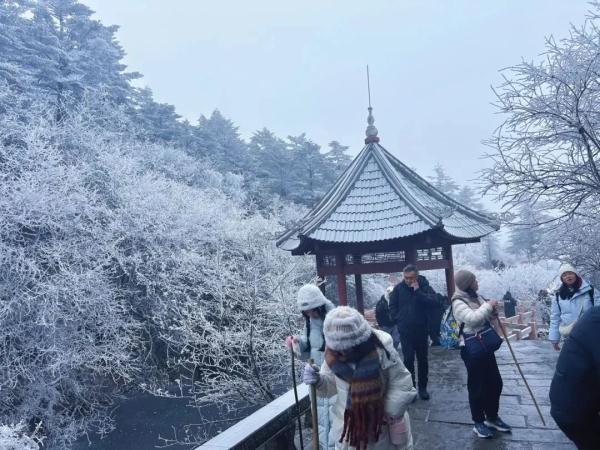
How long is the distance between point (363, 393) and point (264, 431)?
1.39 meters

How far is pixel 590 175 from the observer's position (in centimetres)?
408

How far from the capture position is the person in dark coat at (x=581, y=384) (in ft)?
5.50

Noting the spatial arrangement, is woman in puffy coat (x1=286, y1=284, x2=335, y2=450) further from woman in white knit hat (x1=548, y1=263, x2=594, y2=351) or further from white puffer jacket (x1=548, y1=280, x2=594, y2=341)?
white puffer jacket (x1=548, y1=280, x2=594, y2=341)

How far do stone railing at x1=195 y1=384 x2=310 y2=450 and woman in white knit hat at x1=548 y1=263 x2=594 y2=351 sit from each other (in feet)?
9.16

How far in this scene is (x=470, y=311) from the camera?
10.9ft

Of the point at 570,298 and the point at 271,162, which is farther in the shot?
the point at 271,162

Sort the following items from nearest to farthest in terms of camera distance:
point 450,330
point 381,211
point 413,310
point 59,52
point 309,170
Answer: point 450,330 < point 413,310 < point 381,211 < point 59,52 < point 309,170

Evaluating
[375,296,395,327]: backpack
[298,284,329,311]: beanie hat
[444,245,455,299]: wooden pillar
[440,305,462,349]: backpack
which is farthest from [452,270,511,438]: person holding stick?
[444,245,455,299]: wooden pillar

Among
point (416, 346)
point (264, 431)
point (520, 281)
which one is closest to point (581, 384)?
point (264, 431)

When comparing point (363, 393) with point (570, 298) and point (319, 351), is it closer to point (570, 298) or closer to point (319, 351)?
point (319, 351)

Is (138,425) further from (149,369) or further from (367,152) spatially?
(367,152)

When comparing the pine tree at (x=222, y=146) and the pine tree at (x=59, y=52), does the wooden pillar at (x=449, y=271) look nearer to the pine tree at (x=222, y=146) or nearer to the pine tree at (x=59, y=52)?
the pine tree at (x=59, y=52)

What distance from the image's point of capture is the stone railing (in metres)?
2.98

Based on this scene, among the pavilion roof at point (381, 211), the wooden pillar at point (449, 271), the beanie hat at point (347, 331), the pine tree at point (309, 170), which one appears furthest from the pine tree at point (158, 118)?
the beanie hat at point (347, 331)
